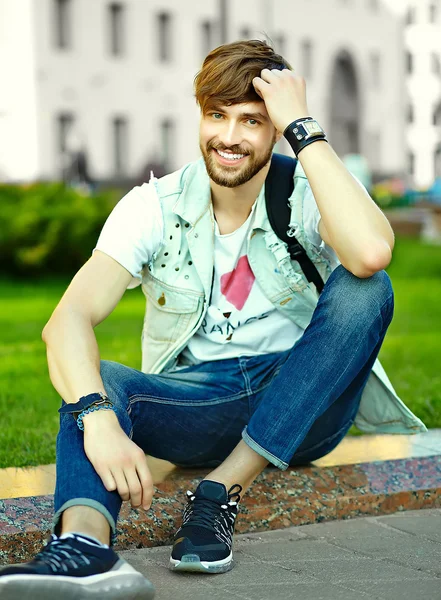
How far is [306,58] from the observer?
44.6 m

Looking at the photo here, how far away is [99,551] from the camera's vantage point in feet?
9.16

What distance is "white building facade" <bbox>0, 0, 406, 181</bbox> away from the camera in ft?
108

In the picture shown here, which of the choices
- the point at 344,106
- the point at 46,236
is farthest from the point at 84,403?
the point at 344,106

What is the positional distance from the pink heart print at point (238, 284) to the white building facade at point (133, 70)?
82.2 ft

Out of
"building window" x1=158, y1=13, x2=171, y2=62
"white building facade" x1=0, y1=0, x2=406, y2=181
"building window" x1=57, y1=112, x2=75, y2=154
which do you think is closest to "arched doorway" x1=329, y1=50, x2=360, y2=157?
"white building facade" x1=0, y1=0, x2=406, y2=181

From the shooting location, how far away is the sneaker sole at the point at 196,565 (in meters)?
3.16

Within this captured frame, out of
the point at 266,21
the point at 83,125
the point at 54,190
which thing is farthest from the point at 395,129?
the point at 54,190

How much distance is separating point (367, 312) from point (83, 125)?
32505 millimetres

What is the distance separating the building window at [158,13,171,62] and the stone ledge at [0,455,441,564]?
1380 inches

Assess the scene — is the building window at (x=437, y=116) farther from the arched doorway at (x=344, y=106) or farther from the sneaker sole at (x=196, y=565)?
the sneaker sole at (x=196, y=565)

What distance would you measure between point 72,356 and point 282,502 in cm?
99

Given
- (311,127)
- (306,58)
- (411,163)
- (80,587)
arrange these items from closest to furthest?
(80,587) < (311,127) < (306,58) < (411,163)

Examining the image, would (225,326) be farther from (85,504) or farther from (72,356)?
(85,504)

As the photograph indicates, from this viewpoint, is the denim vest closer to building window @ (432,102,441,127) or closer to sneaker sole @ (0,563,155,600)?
sneaker sole @ (0,563,155,600)
